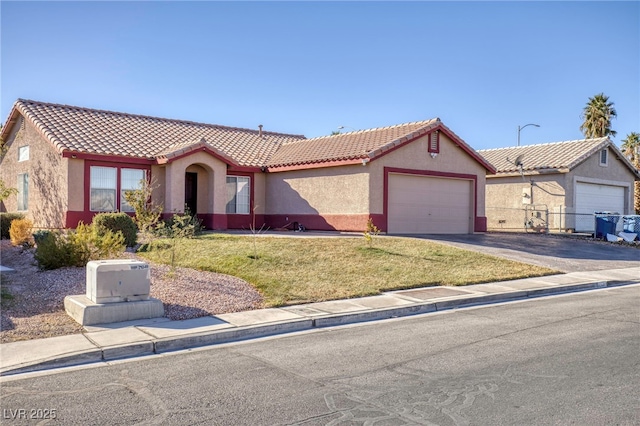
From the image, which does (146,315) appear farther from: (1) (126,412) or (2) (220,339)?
(1) (126,412)

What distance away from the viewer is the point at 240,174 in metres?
25.0

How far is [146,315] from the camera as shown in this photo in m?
9.41

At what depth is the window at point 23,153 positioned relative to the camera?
23.8 m

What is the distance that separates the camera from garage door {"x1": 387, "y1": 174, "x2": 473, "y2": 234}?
74.4 feet

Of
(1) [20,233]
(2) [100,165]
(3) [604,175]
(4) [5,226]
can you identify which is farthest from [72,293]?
(3) [604,175]

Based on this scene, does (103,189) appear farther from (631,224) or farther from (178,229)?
(631,224)

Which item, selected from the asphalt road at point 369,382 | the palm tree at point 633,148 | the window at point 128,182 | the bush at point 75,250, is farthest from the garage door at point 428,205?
the palm tree at point 633,148

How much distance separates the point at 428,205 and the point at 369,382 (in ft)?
59.5

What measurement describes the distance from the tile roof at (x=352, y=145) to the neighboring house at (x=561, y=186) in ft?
31.4

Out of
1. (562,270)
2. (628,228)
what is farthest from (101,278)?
(628,228)

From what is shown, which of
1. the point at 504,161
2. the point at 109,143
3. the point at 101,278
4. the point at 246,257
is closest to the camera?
the point at 101,278

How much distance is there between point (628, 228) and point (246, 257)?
19559 millimetres

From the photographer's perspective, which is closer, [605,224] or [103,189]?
[103,189]

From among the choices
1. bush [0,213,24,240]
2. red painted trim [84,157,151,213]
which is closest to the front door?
red painted trim [84,157,151,213]
